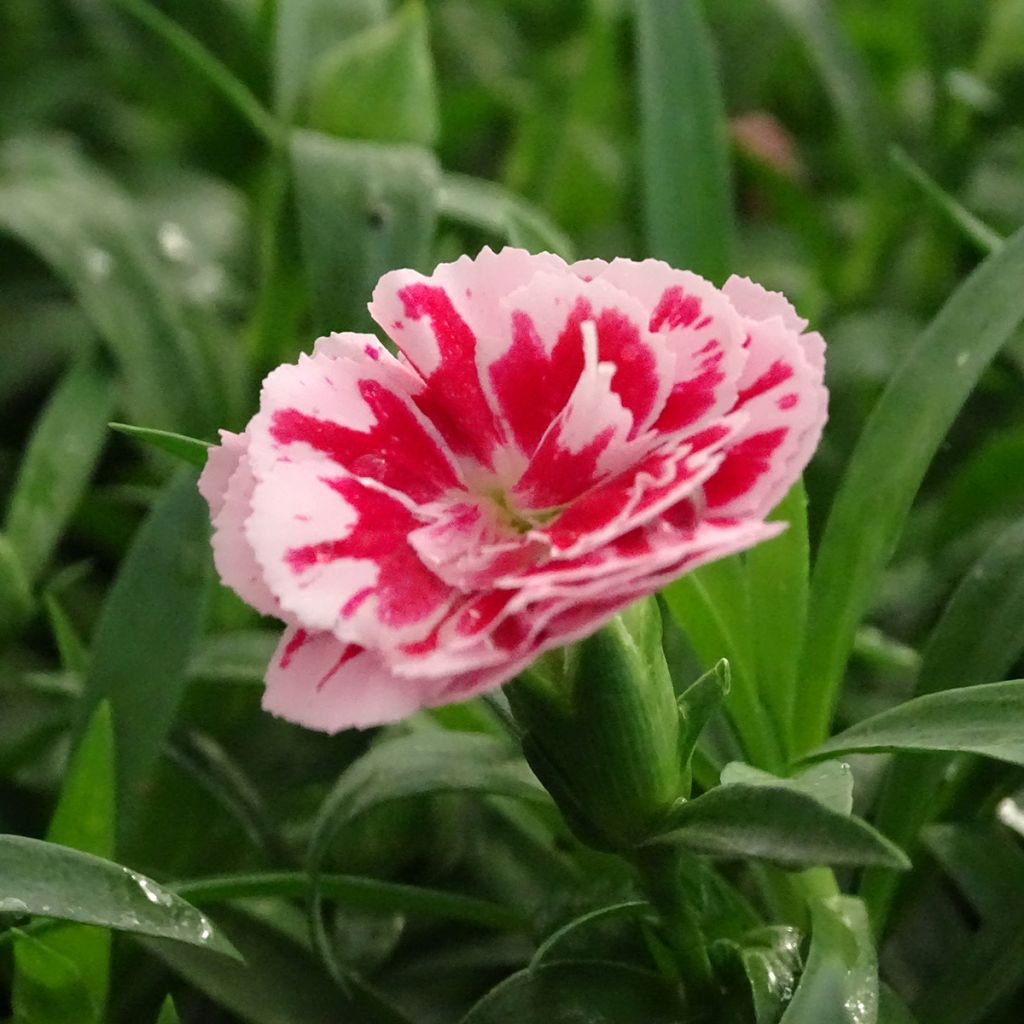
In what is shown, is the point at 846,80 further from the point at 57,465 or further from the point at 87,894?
the point at 87,894

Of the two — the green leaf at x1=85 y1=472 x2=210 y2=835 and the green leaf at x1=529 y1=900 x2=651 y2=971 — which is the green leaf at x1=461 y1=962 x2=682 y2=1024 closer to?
the green leaf at x1=529 y1=900 x2=651 y2=971

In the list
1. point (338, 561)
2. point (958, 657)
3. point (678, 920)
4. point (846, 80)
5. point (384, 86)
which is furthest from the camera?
point (846, 80)

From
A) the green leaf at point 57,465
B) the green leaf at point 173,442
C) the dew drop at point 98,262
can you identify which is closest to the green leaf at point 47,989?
the green leaf at point 173,442

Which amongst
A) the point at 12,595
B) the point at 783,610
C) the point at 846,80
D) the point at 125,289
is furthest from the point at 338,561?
the point at 846,80

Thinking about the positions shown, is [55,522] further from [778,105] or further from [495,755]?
[778,105]

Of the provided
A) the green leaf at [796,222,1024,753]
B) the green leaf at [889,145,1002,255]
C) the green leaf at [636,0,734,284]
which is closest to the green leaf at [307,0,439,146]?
the green leaf at [636,0,734,284]

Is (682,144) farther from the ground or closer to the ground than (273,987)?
farther from the ground

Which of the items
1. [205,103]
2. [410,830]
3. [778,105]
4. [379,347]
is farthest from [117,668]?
[778,105]

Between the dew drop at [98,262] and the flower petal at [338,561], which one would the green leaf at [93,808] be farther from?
the dew drop at [98,262]
